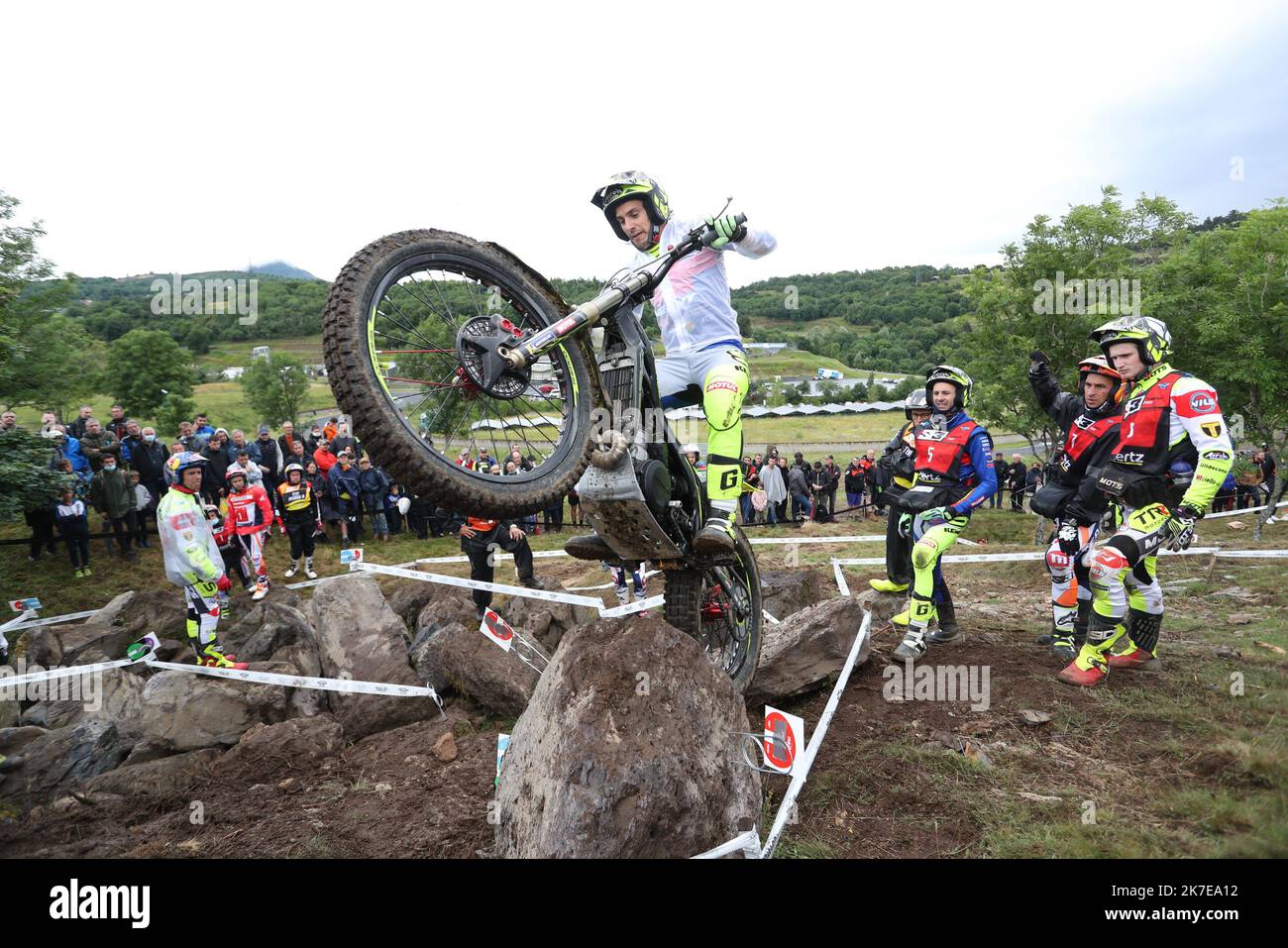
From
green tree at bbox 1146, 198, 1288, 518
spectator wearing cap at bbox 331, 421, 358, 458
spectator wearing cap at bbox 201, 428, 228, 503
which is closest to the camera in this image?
spectator wearing cap at bbox 201, 428, 228, 503

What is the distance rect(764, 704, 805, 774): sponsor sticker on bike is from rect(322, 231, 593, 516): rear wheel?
1.85 meters

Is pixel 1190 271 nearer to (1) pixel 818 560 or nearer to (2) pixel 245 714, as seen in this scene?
(1) pixel 818 560

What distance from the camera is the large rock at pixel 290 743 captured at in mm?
5805

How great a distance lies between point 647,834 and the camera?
3523 millimetres

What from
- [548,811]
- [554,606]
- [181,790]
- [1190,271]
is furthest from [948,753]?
[1190,271]

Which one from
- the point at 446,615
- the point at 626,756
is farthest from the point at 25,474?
the point at 626,756

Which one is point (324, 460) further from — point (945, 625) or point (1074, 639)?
point (1074, 639)

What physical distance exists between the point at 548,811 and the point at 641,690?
75 centimetres

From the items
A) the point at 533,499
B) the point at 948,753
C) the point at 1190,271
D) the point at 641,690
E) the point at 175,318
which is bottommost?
the point at 948,753

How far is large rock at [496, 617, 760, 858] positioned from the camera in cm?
353

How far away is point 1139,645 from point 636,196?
19.6ft

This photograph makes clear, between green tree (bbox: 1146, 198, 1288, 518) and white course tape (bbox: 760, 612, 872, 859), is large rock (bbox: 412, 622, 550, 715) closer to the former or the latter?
white course tape (bbox: 760, 612, 872, 859)

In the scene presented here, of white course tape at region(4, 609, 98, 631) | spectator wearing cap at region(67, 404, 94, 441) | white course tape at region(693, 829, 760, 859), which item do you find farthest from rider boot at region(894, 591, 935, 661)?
spectator wearing cap at region(67, 404, 94, 441)

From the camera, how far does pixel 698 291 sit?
488cm
